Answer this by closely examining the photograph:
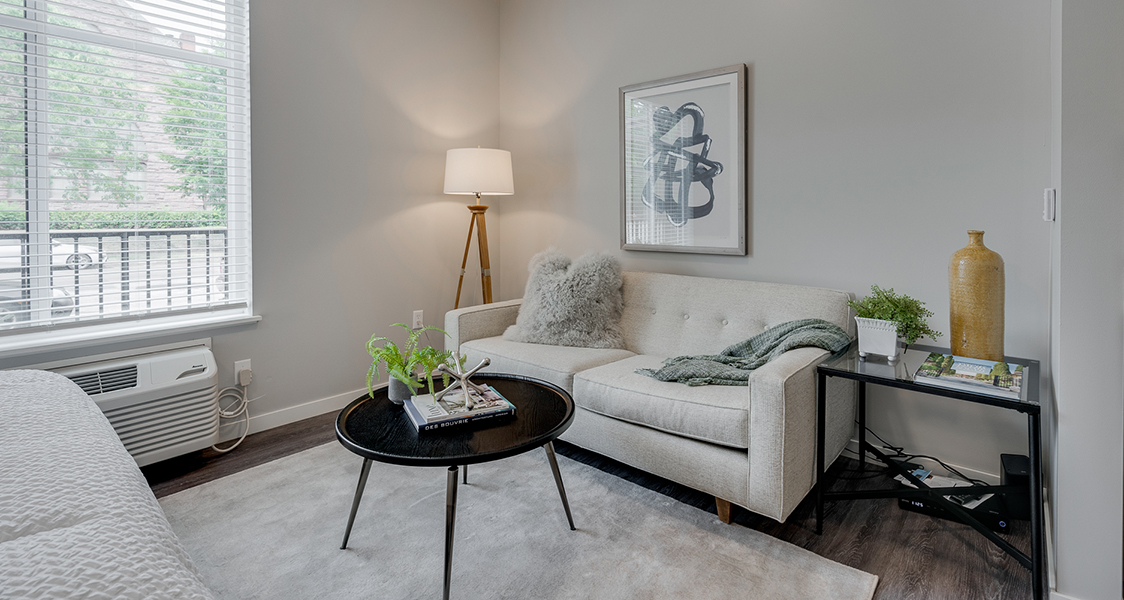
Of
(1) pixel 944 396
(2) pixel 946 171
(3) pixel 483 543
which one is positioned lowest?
(3) pixel 483 543

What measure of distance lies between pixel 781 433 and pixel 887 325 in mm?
541

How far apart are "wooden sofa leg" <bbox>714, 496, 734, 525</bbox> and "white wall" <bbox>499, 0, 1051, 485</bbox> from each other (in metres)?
0.99

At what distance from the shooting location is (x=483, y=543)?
1931mm

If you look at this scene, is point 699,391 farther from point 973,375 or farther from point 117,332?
point 117,332

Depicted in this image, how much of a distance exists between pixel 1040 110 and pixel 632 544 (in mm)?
2116

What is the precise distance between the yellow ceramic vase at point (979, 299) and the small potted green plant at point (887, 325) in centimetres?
14

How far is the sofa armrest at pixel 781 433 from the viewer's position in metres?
1.86

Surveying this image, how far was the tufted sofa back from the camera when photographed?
2.50 metres

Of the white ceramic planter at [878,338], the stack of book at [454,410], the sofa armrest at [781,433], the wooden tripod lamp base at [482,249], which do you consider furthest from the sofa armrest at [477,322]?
the white ceramic planter at [878,338]

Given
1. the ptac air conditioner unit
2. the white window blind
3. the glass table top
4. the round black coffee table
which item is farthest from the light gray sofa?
the white window blind

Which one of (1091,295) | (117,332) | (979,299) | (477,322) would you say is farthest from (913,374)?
(117,332)

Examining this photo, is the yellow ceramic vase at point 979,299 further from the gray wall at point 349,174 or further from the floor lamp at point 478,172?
the gray wall at point 349,174

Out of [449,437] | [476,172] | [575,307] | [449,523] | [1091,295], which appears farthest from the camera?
[476,172]

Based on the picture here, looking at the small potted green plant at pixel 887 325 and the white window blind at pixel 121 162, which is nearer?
the small potted green plant at pixel 887 325
